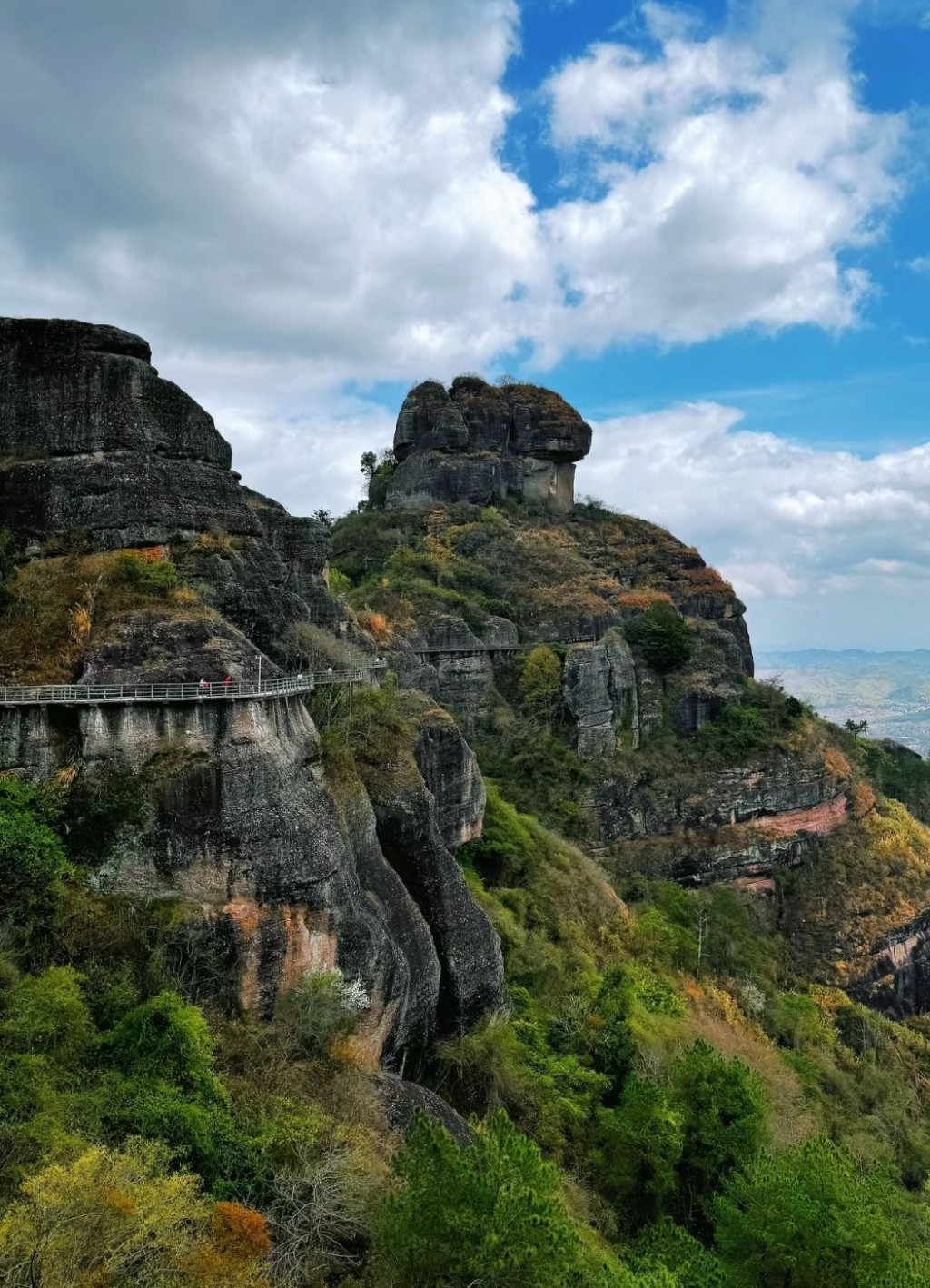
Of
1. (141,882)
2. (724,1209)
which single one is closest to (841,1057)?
(724,1209)

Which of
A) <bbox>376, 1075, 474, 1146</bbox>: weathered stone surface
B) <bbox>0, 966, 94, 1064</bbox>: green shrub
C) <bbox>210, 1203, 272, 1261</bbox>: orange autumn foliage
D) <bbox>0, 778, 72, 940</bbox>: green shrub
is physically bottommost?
<bbox>376, 1075, 474, 1146</bbox>: weathered stone surface

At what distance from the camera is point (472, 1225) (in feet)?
39.1

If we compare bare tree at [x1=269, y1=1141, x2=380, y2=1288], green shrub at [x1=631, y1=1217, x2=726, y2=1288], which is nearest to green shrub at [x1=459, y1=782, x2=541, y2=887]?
green shrub at [x1=631, y1=1217, x2=726, y2=1288]

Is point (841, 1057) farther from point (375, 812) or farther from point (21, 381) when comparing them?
point (21, 381)

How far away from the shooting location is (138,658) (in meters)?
19.2

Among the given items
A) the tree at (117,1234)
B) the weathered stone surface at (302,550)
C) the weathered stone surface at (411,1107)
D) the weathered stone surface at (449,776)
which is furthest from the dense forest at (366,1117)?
the weathered stone surface at (302,550)

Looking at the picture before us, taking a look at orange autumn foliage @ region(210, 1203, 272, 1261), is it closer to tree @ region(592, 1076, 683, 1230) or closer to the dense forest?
the dense forest

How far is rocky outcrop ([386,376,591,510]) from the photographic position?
72688 mm

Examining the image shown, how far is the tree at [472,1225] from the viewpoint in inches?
463

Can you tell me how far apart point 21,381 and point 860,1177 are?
32.1m

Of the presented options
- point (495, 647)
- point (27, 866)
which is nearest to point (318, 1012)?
point (27, 866)

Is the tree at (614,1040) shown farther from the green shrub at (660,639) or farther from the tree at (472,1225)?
the green shrub at (660,639)

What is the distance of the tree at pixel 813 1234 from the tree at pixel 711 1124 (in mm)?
3252

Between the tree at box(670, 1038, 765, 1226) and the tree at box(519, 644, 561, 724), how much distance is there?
96.2 ft
